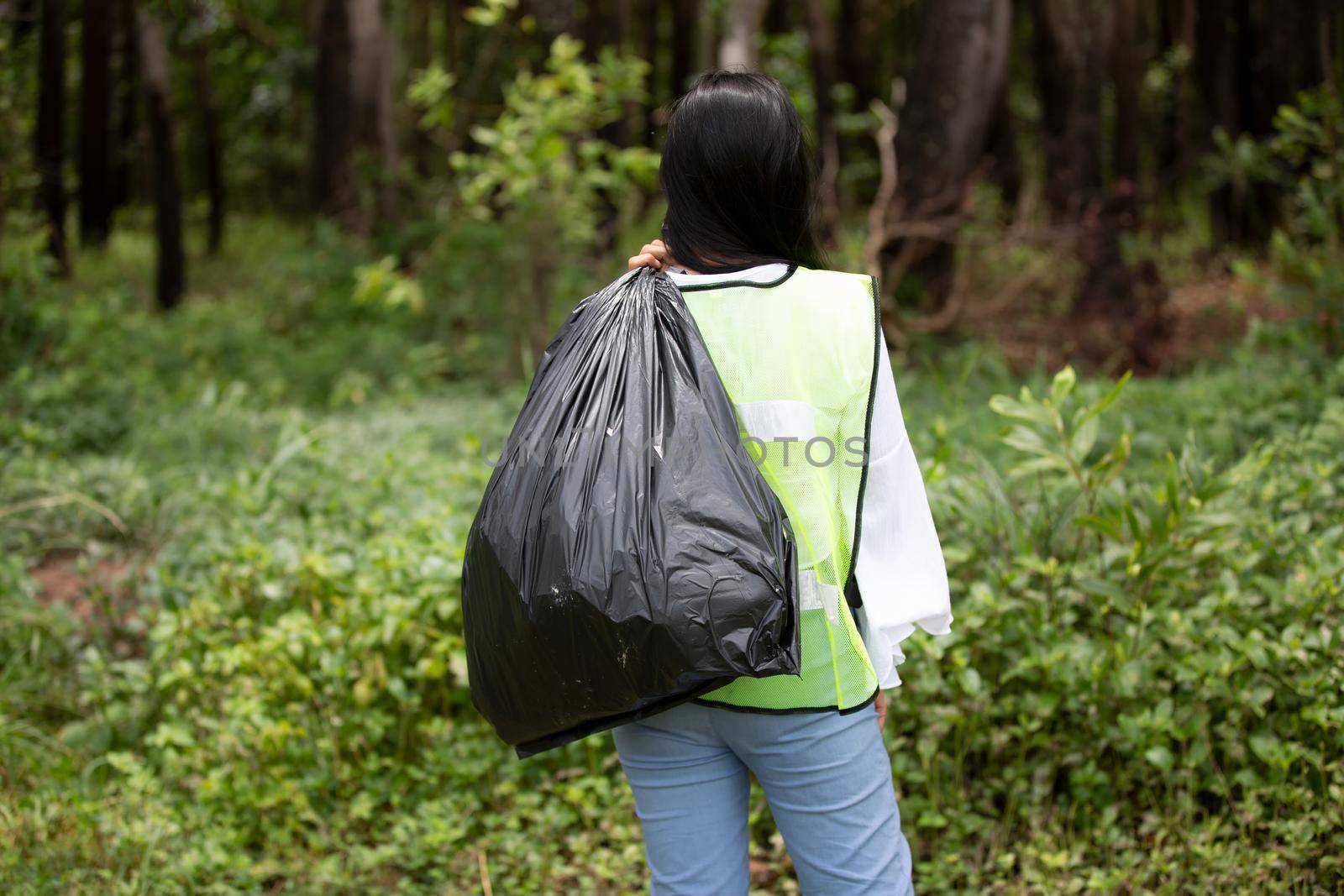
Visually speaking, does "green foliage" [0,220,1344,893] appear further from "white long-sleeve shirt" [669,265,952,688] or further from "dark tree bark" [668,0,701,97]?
"dark tree bark" [668,0,701,97]

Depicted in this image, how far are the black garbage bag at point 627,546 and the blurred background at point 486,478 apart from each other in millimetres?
842

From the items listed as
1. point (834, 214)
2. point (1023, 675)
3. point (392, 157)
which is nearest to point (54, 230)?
point (392, 157)

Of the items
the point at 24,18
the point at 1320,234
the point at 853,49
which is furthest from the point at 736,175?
the point at 853,49

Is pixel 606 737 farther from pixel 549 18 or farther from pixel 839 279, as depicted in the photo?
pixel 549 18

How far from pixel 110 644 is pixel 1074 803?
10.6 ft

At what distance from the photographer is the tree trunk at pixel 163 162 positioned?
31.3 feet

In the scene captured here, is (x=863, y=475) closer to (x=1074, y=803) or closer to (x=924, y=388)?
(x=1074, y=803)

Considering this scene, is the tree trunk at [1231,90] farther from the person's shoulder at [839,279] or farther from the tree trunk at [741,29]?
the person's shoulder at [839,279]

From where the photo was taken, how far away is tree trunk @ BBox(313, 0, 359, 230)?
36.9 ft

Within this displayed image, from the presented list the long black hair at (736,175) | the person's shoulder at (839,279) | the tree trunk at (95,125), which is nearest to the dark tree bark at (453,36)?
the tree trunk at (95,125)

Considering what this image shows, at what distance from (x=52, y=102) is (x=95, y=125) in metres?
0.62

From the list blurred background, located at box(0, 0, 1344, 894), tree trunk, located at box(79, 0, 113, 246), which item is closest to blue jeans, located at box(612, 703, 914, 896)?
blurred background, located at box(0, 0, 1344, 894)

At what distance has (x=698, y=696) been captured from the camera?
1734 millimetres

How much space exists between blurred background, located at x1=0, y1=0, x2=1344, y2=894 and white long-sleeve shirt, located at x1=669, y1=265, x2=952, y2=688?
37.6 inches
